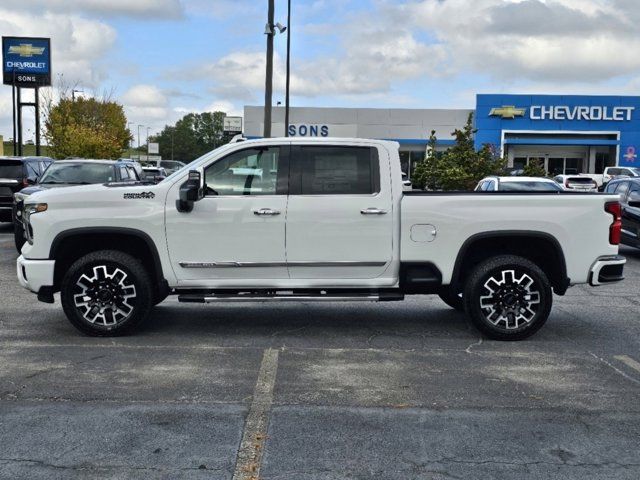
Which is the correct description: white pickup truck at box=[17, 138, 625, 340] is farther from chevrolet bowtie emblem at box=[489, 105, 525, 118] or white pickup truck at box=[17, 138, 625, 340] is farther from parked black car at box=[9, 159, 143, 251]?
chevrolet bowtie emblem at box=[489, 105, 525, 118]

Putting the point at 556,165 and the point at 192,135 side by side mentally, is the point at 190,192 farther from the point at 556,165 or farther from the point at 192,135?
the point at 192,135

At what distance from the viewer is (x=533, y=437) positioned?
4453 mm

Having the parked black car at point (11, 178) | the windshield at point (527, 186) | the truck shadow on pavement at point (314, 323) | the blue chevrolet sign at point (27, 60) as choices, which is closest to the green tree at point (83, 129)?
the blue chevrolet sign at point (27, 60)

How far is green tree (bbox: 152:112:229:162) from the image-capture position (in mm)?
150087

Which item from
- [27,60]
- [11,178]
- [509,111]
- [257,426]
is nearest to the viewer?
[257,426]

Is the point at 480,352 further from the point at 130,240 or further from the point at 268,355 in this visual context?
the point at 130,240

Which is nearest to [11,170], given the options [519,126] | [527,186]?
[527,186]

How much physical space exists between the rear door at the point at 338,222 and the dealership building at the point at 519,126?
131 feet

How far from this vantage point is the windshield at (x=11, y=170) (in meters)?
16.8

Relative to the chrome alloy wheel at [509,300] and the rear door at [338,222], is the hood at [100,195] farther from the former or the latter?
the chrome alloy wheel at [509,300]

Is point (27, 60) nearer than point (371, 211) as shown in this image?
No

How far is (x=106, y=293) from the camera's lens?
272 inches

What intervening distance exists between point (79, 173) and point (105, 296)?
779 centimetres

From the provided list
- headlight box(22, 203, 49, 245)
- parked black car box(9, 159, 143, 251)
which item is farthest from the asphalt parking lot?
parked black car box(9, 159, 143, 251)
